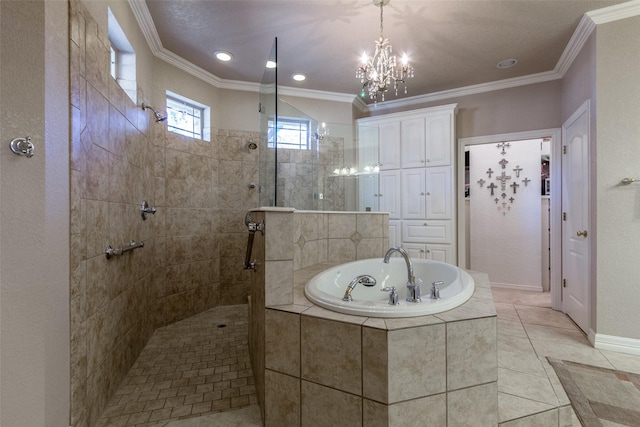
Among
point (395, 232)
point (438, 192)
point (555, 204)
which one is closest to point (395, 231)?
point (395, 232)

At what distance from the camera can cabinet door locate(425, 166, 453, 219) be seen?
337 centimetres

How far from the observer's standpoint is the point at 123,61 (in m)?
→ 2.15

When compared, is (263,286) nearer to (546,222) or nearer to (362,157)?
(362,157)

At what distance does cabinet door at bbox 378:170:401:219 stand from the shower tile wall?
162 centimetres

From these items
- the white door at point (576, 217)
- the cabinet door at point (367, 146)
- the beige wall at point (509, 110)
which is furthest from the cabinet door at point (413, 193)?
the white door at point (576, 217)

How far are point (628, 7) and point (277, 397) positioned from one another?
139 inches

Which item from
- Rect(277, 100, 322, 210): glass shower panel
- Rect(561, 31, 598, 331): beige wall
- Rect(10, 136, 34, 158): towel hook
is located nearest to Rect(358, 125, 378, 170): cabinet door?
Rect(277, 100, 322, 210): glass shower panel

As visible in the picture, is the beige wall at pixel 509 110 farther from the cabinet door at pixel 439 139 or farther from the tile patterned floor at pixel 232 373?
the tile patterned floor at pixel 232 373

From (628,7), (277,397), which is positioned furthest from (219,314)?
(628,7)

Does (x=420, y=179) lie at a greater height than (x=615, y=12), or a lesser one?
lesser

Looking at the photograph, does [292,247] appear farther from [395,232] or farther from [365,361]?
[395,232]

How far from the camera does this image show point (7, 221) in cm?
101

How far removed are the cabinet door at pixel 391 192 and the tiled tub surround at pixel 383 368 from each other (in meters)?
2.42

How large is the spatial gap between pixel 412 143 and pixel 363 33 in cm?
148
